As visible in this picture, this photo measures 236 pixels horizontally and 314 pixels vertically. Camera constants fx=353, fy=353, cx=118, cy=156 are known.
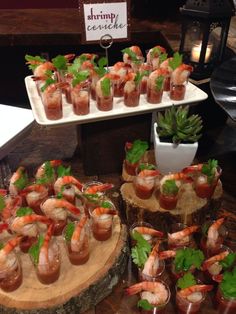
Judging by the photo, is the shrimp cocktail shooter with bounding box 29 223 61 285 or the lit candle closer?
the shrimp cocktail shooter with bounding box 29 223 61 285

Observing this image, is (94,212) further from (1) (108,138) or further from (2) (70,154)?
(2) (70,154)

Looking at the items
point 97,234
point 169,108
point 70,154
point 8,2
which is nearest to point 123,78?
point 169,108

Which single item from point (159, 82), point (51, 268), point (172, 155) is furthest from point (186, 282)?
point (159, 82)

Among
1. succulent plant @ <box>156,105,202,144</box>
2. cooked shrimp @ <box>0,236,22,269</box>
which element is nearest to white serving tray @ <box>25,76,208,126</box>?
succulent plant @ <box>156,105,202,144</box>

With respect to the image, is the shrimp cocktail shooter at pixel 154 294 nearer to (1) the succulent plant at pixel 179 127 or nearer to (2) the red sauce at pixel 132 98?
(1) the succulent plant at pixel 179 127

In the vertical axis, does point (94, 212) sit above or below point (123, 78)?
below

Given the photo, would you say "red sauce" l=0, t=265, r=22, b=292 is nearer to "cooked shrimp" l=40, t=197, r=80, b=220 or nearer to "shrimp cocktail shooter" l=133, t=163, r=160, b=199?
"cooked shrimp" l=40, t=197, r=80, b=220

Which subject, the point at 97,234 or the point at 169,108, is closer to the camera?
the point at 97,234
